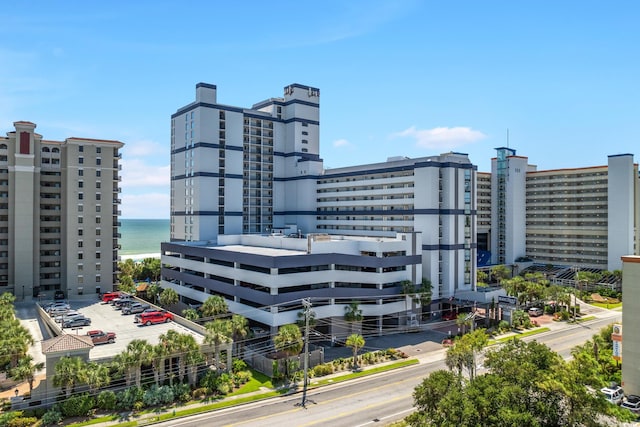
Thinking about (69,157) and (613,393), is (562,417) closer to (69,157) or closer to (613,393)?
(613,393)

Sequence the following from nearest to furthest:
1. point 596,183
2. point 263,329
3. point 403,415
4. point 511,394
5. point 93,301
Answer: point 511,394 < point 403,415 < point 263,329 < point 93,301 < point 596,183

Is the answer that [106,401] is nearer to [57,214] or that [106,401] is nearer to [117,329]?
[117,329]

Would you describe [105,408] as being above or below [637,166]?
below

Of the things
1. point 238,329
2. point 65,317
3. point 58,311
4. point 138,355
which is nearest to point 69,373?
point 138,355

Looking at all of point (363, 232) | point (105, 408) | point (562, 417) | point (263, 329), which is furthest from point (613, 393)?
point (363, 232)

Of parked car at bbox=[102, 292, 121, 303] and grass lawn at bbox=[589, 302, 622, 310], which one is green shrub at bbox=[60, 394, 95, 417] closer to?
parked car at bbox=[102, 292, 121, 303]

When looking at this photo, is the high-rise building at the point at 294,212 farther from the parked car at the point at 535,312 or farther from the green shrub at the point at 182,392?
the green shrub at the point at 182,392
